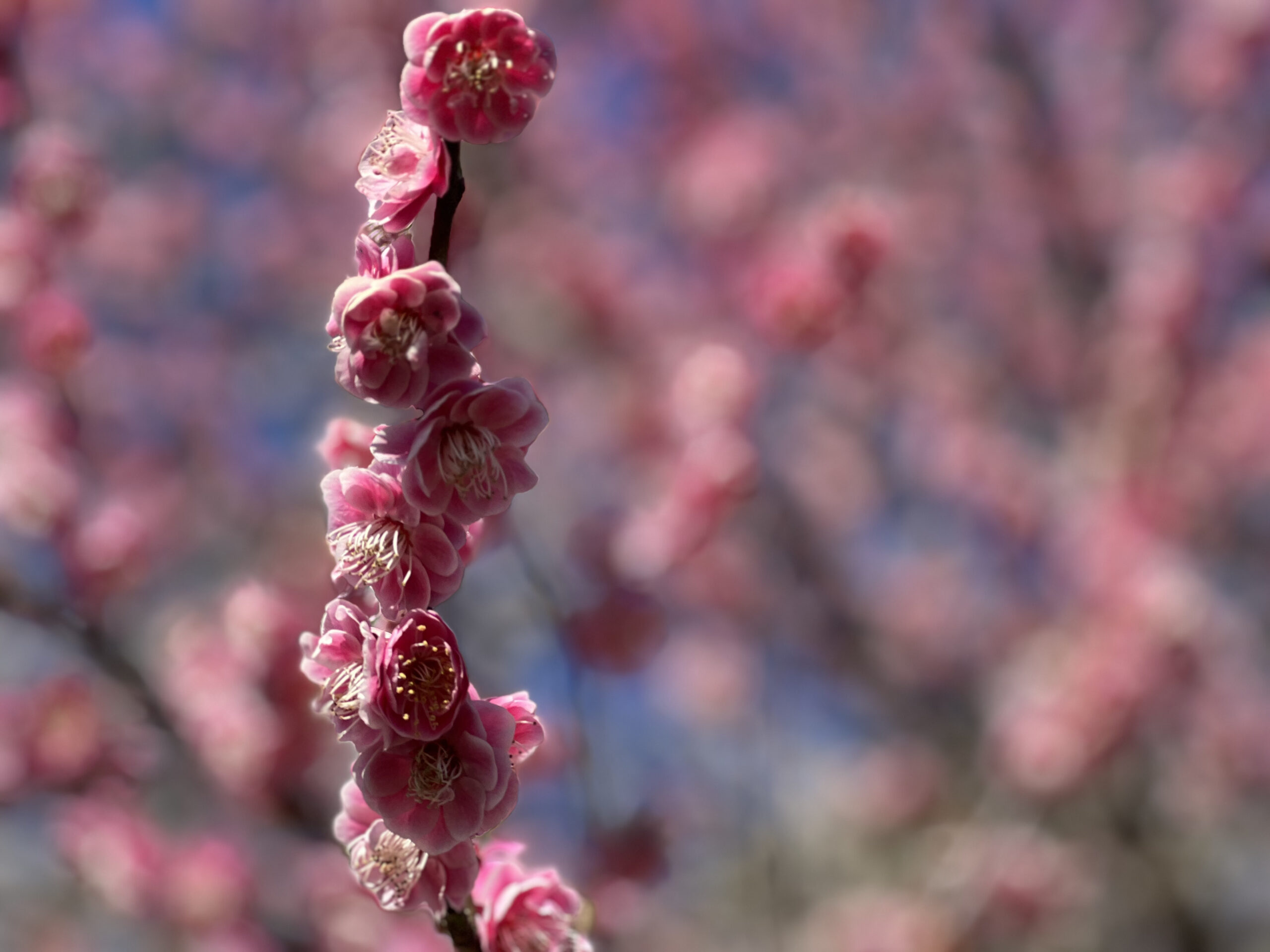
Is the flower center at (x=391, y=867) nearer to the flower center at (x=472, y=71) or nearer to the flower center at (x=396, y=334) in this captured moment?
the flower center at (x=396, y=334)

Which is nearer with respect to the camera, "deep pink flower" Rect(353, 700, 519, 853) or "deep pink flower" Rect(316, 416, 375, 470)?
"deep pink flower" Rect(353, 700, 519, 853)

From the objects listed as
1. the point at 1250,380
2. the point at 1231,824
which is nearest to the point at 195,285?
the point at 1250,380

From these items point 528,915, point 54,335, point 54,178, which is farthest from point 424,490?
point 54,178

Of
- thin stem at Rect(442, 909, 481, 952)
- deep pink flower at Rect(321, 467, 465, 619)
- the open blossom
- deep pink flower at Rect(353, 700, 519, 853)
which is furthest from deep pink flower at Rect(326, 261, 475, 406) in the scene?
thin stem at Rect(442, 909, 481, 952)

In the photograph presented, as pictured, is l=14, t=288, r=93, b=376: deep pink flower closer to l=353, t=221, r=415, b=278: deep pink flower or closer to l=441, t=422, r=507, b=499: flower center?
l=353, t=221, r=415, b=278: deep pink flower

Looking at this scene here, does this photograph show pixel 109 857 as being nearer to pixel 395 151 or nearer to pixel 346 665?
pixel 346 665

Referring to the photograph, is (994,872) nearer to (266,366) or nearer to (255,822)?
(255,822)

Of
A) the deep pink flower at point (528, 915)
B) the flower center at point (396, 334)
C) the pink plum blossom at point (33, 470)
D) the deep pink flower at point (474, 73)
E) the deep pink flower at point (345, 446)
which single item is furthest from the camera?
the pink plum blossom at point (33, 470)

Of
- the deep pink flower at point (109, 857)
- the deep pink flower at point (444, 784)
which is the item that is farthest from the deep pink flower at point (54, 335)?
the deep pink flower at point (444, 784)
